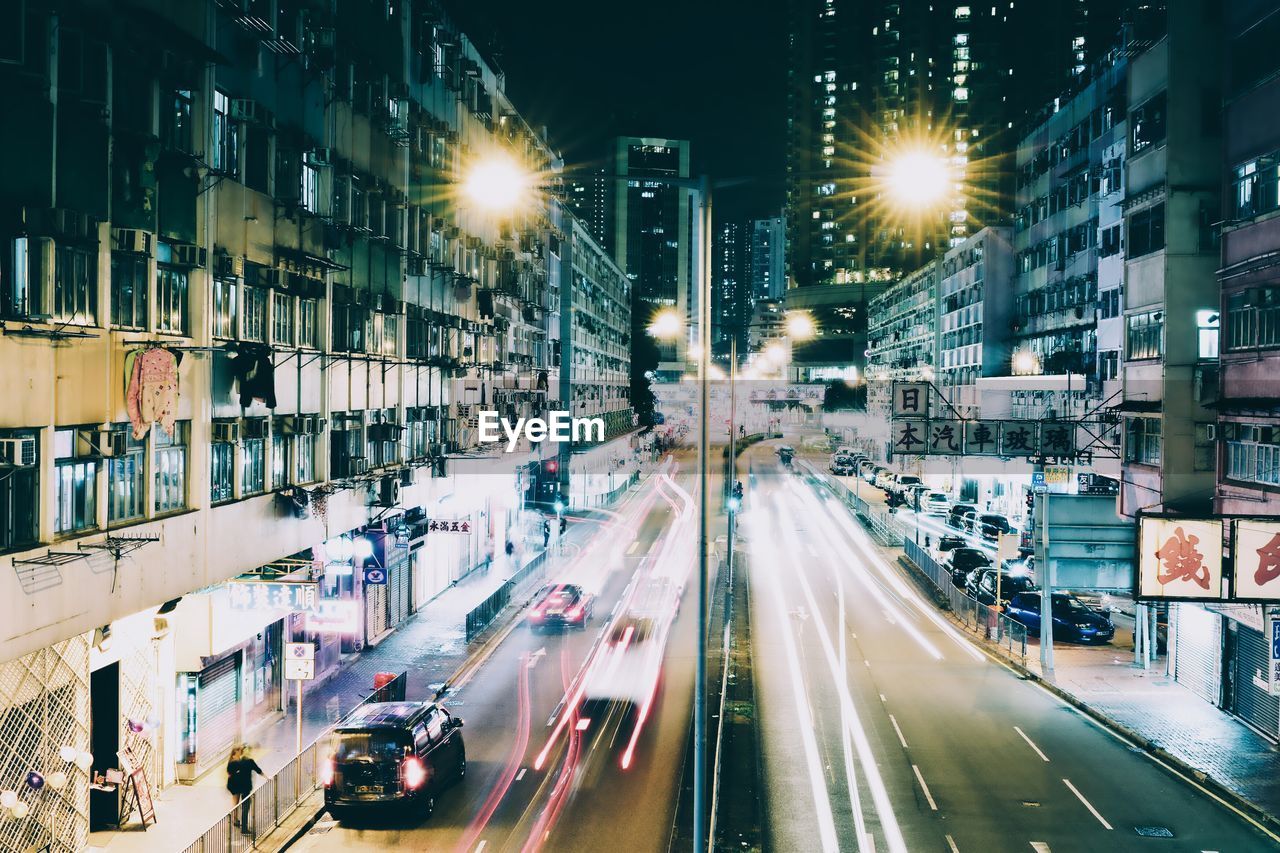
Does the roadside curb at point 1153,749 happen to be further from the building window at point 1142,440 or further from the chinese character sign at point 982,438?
the chinese character sign at point 982,438

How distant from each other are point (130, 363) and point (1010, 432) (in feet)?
61.6

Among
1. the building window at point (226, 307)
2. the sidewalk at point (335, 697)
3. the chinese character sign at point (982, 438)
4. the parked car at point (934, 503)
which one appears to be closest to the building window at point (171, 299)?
the building window at point (226, 307)

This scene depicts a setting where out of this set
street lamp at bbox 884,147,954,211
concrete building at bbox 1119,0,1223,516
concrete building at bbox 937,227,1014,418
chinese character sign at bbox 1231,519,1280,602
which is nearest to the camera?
chinese character sign at bbox 1231,519,1280,602

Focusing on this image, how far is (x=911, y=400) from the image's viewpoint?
23141 mm

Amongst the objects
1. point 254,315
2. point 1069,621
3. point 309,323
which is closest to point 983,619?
point 1069,621

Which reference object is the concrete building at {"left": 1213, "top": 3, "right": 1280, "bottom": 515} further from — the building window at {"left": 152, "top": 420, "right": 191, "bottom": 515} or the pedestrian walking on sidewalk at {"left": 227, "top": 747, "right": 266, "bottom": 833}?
the building window at {"left": 152, "top": 420, "right": 191, "bottom": 515}

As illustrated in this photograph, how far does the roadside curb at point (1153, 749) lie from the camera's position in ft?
60.8

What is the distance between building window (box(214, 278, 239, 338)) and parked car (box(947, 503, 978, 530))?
155 ft

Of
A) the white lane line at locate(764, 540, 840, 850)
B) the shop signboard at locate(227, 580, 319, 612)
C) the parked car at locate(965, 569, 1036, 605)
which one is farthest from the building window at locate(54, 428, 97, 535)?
the parked car at locate(965, 569, 1036, 605)

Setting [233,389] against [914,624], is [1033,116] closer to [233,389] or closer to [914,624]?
[914,624]

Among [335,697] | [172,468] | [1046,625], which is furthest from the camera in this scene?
[1046,625]

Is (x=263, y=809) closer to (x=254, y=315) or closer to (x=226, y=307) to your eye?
(x=226, y=307)

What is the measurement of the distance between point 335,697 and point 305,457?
20.8 feet

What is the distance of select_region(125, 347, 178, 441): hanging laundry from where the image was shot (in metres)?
15.8
